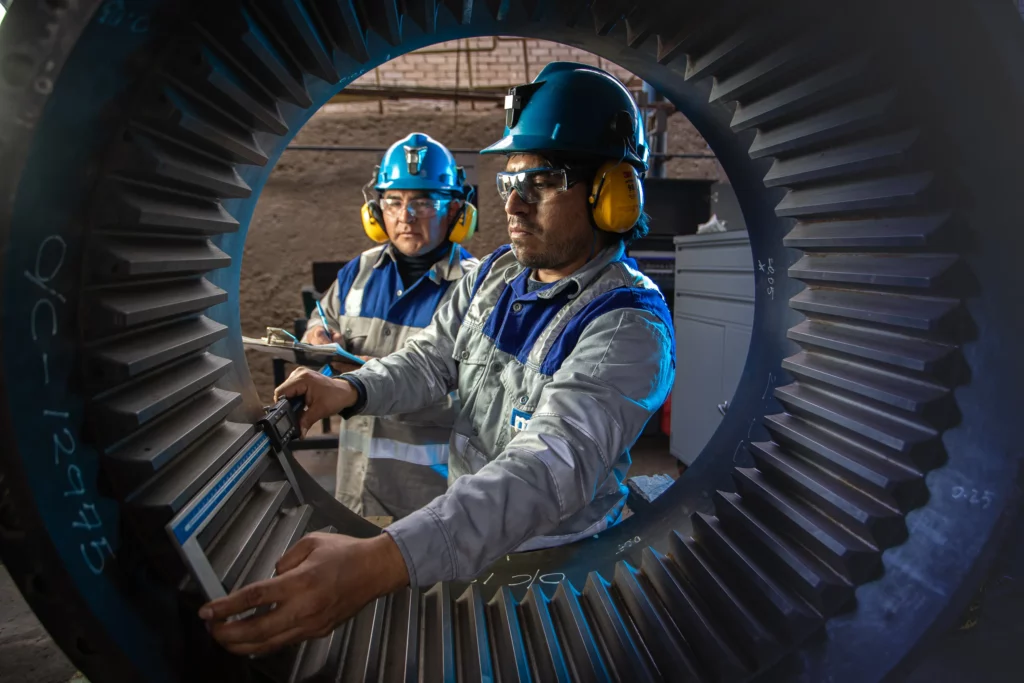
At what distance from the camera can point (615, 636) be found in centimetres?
121

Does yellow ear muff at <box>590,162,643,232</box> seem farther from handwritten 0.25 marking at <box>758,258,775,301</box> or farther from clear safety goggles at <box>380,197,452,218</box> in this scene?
clear safety goggles at <box>380,197,452,218</box>

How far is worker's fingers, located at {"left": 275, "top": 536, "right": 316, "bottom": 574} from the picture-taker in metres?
0.74

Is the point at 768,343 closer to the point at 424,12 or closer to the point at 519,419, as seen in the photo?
the point at 519,419

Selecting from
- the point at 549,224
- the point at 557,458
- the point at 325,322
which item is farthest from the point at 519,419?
the point at 325,322

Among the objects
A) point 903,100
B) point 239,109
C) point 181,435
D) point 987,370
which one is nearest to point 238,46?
point 239,109

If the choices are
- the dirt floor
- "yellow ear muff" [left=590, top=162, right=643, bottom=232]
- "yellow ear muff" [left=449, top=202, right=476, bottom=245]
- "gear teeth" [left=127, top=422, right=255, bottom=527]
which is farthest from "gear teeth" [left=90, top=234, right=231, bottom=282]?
the dirt floor

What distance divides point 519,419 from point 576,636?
46 centimetres

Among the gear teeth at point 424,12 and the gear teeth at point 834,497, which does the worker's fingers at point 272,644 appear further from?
the gear teeth at point 424,12

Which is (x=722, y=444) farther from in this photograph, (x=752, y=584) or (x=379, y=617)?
(x=379, y=617)

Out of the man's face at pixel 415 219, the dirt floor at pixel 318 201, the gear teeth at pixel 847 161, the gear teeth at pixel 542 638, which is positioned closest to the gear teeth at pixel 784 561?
the gear teeth at pixel 542 638

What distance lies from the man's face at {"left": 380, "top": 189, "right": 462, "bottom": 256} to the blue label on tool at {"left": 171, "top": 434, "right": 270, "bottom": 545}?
47.8 inches

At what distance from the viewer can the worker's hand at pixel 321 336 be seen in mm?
2283

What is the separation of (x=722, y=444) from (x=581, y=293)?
580mm

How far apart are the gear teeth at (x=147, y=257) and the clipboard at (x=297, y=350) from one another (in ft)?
2.85
